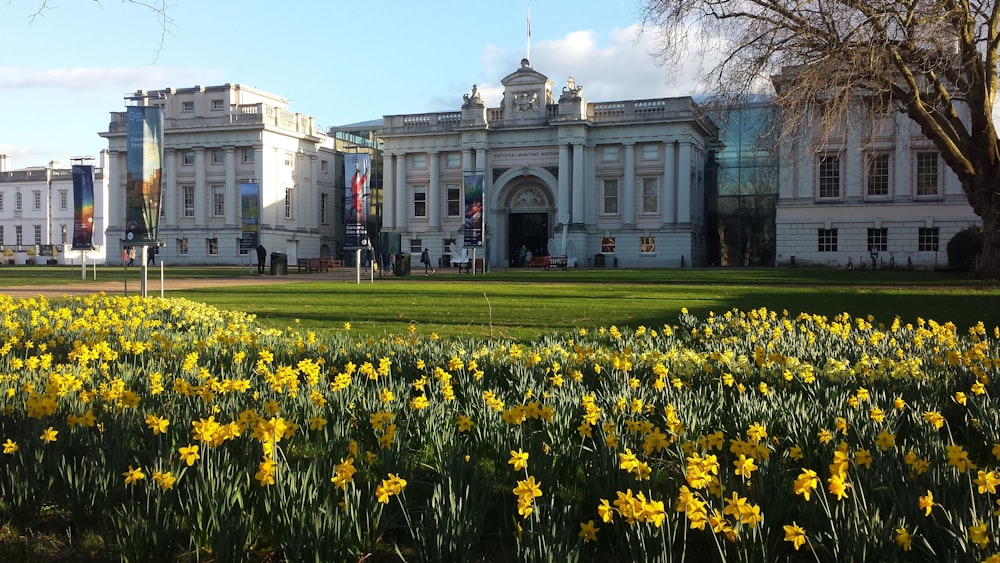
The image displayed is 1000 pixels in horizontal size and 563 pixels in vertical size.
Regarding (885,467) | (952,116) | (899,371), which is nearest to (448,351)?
(899,371)

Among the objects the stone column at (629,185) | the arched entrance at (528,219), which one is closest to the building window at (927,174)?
the stone column at (629,185)

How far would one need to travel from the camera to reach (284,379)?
5012mm

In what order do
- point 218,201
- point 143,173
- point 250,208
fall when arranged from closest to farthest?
point 143,173 < point 250,208 < point 218,201

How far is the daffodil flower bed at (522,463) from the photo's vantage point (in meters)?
2.97

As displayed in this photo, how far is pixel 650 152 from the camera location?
57.3 meters

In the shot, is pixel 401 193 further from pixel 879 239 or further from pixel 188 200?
pixel 879 239

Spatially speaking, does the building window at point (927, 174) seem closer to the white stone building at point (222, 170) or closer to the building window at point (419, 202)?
the building window at point (419, 202)

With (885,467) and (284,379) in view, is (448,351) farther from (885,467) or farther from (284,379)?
(885,467)

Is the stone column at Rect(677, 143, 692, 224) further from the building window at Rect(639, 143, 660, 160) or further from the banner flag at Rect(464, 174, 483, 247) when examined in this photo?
the banner flag at Rect(464, 174, 483, 247)

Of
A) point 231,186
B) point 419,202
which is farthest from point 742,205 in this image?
point 231,186

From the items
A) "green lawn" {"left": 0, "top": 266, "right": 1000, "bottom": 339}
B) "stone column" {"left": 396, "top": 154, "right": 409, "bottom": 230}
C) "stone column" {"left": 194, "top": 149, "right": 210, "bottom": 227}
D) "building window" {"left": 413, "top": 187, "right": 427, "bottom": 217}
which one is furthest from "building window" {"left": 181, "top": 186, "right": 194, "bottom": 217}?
"green lawn" {"left": 0, "top": 266, "right": 1000, "bottom": 339}

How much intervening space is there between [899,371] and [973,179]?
20380 millimetres

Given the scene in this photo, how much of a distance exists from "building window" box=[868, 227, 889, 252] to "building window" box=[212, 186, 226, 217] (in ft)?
156

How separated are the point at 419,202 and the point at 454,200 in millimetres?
2937
